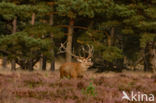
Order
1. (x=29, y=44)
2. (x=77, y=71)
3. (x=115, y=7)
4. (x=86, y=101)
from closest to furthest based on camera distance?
1. (x=86, y=101)
2. (x=77, y=71)
3. (x=29, y=44)
4. (x=115, y=7)

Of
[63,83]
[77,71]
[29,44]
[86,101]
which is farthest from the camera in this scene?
[29,44]

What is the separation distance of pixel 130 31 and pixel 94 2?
126 inches

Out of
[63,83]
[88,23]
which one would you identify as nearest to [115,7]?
[88,23]

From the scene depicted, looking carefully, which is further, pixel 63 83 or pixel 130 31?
pixel 130 31

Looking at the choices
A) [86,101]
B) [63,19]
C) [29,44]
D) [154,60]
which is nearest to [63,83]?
[86,101]

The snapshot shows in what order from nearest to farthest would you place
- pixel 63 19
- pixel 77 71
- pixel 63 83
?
pixel 63 83 < pixel 77 71 < pixel 63 19

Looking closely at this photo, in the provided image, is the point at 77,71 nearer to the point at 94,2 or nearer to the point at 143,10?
the point at 94,2

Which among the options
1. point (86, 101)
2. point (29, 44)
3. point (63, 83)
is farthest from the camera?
point (29, 44)

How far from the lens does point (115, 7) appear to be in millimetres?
19688

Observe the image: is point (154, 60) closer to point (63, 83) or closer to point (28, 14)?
point (28, 14)

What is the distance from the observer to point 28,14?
19.9 meters

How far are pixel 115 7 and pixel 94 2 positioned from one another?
147 centimetres

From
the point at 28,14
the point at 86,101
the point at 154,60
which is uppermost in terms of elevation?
the point at 28,14

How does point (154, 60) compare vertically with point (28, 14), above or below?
below
